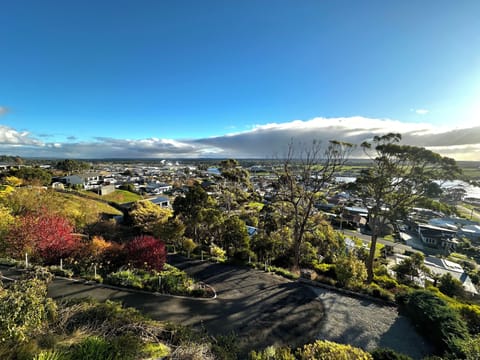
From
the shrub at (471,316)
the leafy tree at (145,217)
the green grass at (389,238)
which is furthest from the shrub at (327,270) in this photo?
the green grass at (389,238)

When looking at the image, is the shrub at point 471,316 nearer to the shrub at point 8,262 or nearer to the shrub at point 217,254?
the shrub at point 217,254

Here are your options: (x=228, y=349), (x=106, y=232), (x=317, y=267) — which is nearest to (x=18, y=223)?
(x=106, y=232)

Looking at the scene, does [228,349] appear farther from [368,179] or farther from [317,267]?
[368,179]

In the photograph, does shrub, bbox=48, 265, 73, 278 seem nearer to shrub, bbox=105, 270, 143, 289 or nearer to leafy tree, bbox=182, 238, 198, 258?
shrub, bbox=105, 270, 143, 289

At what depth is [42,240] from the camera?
1017 cm

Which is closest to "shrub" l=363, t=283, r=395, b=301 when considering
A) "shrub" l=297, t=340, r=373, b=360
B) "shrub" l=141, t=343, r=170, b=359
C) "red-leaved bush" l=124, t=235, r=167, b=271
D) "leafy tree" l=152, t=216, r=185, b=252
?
"shrub" l=297, t=340, r=373, b=360

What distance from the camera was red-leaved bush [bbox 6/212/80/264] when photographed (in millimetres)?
9797

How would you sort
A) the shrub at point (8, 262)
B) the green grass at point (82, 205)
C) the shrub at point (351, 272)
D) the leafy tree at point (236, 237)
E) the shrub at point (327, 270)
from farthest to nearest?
the green grass at point (82, 205), the leafy tree at point (236, 237), the shrub at point (327, 270), the shrub at point (351, 272), the shrub at point (8, 262)

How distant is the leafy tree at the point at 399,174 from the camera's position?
510 inches

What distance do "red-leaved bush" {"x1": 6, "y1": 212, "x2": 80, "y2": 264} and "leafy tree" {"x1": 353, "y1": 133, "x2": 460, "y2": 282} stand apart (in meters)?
19.0

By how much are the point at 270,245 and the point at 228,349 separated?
32.3ft

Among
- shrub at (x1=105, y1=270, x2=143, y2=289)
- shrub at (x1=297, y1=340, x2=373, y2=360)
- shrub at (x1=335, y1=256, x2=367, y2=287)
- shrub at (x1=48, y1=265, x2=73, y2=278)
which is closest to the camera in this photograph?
shrub at (x1=297, y1=340, x2=373, y2=360)

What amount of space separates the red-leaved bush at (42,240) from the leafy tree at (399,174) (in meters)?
19.0

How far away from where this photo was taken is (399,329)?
26.7 ft
